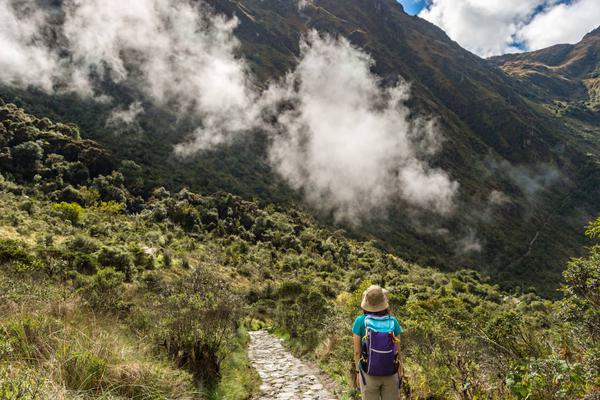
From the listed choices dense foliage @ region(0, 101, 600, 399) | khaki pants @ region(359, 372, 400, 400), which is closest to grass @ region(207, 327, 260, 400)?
dense foliage @ region(0, 101, 600, 399)

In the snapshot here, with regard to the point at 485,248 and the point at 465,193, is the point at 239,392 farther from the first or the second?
the point at 465,193

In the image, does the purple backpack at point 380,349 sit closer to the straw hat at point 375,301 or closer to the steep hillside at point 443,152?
the straw hat at point 375,301

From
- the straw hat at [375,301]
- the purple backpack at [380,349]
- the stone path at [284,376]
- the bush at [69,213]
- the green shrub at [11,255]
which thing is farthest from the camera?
the bush at [69,213]

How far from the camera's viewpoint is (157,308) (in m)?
7.11

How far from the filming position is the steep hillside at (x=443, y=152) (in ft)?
288

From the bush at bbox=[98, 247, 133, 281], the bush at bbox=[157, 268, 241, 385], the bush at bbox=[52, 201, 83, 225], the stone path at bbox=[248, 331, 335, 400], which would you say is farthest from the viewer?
the bush at bbox=[52, 201, 83, 225]

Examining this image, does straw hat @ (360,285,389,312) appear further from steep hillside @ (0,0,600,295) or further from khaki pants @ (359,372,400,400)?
steep hillside @ (0,0,600,295)

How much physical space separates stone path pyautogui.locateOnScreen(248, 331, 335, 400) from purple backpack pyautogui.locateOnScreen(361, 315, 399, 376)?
3475 millimetres

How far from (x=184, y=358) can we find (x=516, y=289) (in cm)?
8836

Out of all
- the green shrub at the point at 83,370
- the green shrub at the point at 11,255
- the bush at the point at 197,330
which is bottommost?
the green shrub at the point at 11,255

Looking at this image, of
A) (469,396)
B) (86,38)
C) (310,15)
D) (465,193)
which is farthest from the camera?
(310,15)

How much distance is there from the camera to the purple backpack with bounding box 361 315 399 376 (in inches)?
173

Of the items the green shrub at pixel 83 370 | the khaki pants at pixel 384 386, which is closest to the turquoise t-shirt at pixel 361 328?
the khaki pants at pixel 384 386

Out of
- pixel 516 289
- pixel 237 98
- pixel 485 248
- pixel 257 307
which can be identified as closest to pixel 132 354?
pixel 257 307
